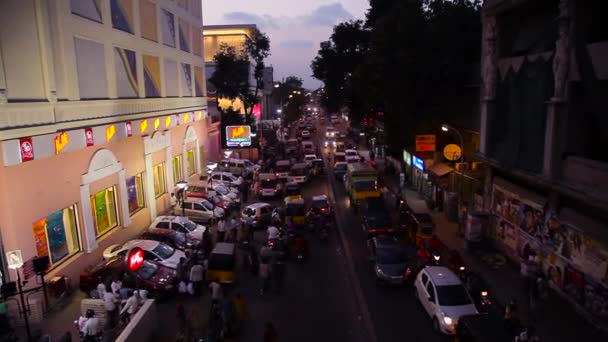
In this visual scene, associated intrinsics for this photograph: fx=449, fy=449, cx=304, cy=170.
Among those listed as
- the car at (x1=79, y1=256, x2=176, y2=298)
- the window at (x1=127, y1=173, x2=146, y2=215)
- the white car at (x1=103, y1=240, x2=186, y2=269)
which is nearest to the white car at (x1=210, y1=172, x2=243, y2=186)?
the window at (x1=127, y1=173, x2=146, y2=215)

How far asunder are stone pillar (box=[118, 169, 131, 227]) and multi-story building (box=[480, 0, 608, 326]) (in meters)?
17.5

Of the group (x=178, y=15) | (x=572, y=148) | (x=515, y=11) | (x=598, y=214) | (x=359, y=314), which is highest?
(x=178, y=15)

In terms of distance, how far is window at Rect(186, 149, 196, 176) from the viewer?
3567 centimetres

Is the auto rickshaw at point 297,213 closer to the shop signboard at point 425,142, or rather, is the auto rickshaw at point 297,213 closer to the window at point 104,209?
the shop signboard at point 425,142

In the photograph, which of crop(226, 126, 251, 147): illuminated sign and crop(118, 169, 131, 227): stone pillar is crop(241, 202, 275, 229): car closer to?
crop(118, 169, 131, 227): stone pillar

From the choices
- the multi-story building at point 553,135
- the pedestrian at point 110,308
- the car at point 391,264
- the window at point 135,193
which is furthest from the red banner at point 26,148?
the multi-story building at point 553,135

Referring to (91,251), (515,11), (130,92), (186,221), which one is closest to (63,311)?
(91,251)

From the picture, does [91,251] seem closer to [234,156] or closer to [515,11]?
[515,11]

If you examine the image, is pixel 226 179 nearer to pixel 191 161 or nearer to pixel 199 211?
pixel 191 161

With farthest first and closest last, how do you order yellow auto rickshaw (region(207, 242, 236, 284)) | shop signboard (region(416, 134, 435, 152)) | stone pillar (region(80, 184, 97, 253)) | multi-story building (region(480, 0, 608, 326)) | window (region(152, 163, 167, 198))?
window (region(152, 163, 167, 198)) < shop signboard (region(416, 134, 435, 152)) < stone pillar (region(80, 184, 97, 253)) < yellow auto rickshaw (region(207, 242, 236, 284)) < multi-story building (region(480, 0, 608, 326))

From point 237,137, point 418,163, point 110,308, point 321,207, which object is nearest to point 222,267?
point 110,308

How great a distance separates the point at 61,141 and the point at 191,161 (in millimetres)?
20051

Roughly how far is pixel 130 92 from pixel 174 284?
37.5 ft

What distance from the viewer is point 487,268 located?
61.1 ft
